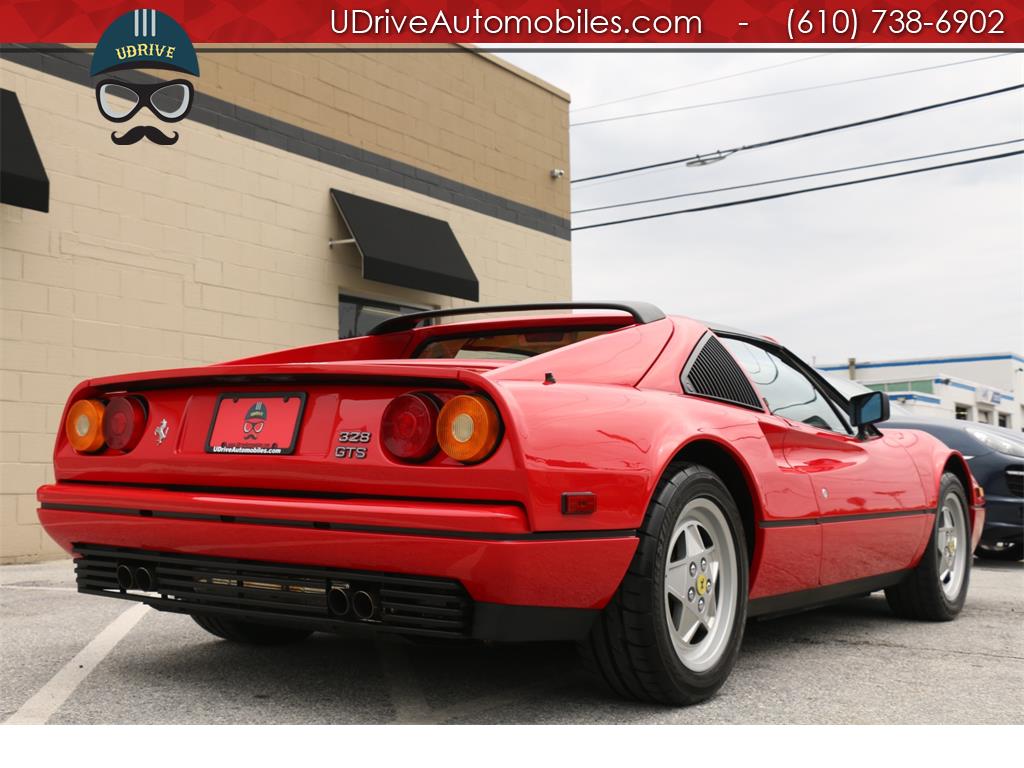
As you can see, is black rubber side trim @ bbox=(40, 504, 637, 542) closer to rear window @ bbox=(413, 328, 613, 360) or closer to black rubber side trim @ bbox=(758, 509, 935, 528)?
black rubber side trim @ bbox=(758, 509, 935, 528)

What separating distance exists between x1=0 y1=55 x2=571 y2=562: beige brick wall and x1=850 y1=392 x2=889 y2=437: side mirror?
21.5 ft

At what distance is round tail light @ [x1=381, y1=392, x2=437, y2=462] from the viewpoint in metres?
2.96

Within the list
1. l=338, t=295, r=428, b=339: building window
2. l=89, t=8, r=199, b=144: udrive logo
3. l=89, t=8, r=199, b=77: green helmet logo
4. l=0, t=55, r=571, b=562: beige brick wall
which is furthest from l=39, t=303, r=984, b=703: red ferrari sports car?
l=338, t=295, r=428, b=339: building window

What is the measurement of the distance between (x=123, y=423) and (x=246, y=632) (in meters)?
1.06

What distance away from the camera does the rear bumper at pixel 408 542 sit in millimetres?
2820

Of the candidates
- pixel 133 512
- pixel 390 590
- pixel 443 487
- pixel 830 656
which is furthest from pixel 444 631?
pixel 830 656

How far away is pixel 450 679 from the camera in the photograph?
12.0 ft

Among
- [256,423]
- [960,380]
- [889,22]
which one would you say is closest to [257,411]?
[256,423]

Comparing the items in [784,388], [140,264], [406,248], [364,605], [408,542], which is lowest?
[364,605]

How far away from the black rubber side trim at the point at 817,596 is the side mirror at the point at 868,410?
0.66m

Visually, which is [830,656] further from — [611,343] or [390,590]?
[390,590]

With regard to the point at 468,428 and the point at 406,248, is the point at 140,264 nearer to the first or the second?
the point at 406,248

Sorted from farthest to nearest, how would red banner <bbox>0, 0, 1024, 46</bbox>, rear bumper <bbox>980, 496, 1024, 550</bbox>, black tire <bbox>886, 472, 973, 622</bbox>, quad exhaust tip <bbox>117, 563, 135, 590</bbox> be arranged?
1. red banner <bbox>0, 0, 1024, 46</bbox>
2. rear bumper <bbox>980, 496, 1024, 550</bbox>
3. black tire <bbox>886, 472, 973, 622</bbox>
4. quad exhaust tip <bbox>117, 563, 135, 590</bbox>

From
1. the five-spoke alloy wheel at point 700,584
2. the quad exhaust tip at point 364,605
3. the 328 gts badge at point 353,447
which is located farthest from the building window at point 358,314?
the quad exhaust tip at point 364,605
